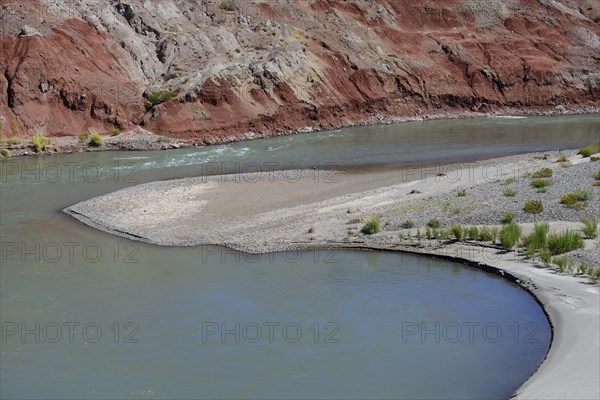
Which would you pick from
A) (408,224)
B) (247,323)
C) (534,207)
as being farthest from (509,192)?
(247,323)

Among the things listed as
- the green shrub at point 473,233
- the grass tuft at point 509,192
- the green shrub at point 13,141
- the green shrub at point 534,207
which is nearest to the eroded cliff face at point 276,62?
the green shrub at point 13,141

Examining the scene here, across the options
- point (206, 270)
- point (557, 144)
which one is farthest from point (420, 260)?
point (557, 144)

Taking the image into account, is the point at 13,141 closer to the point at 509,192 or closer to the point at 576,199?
the point at 509,192

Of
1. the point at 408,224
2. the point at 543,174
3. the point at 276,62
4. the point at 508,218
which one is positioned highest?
the point at 276,62

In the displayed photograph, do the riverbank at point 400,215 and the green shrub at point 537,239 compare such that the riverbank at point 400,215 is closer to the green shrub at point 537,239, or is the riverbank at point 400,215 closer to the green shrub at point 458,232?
the green shrub at point 458,232

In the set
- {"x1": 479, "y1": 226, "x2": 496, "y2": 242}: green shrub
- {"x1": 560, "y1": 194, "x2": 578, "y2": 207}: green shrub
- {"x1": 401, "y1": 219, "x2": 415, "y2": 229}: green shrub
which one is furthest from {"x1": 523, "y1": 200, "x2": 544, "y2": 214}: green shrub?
{"x1": 401, "y1": 219, "x2": 415, "y2": 229}: green shrub

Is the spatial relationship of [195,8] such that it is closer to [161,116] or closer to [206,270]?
[161,116]

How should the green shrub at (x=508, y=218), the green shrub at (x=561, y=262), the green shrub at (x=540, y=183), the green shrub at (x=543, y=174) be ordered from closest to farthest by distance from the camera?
the green shrub at (x=561, y=262), the green shrub at (x=508, y=218), the green shrub at (x=540, y=183), the green shrub at (x=543, y=174)

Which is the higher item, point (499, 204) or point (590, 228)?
point (499, 204)
